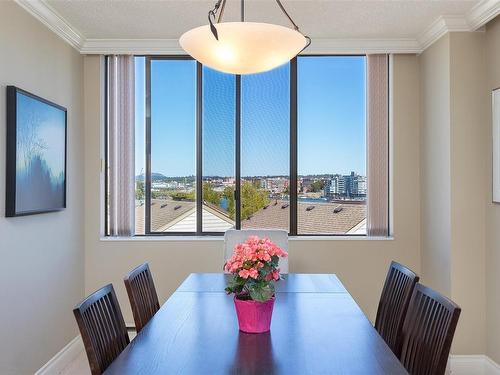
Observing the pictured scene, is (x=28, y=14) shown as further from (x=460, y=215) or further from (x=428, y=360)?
(x=460, y=215)

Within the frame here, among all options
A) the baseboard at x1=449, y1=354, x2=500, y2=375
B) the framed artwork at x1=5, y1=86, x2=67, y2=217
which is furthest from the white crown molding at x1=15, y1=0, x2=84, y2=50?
the baseboard at x1=449, y1=354, x2=500, y2=375

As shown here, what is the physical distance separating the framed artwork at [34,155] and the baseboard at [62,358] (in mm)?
1066

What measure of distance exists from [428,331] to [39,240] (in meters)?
2.45

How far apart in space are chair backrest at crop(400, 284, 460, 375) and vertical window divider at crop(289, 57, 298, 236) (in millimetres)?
2003

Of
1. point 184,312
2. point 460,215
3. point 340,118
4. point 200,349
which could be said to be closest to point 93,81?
point 340,118

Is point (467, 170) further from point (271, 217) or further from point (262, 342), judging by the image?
point (262, 342)

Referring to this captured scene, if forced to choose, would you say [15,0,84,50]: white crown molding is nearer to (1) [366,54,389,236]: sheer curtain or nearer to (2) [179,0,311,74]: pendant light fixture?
(2) [179,0,311,74]: pendant light fixture

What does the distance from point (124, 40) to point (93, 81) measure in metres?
0.45

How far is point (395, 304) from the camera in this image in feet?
7.65

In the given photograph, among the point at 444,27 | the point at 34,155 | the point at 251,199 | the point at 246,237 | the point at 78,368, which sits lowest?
the point at 78,368

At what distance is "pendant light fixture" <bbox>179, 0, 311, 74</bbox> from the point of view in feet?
6.06

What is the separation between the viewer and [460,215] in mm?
3244

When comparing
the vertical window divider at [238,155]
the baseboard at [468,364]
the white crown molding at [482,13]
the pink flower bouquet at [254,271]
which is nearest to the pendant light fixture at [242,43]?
the pink flower bouquet at [254,271]

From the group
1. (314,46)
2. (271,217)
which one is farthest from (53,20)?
(271,217)
